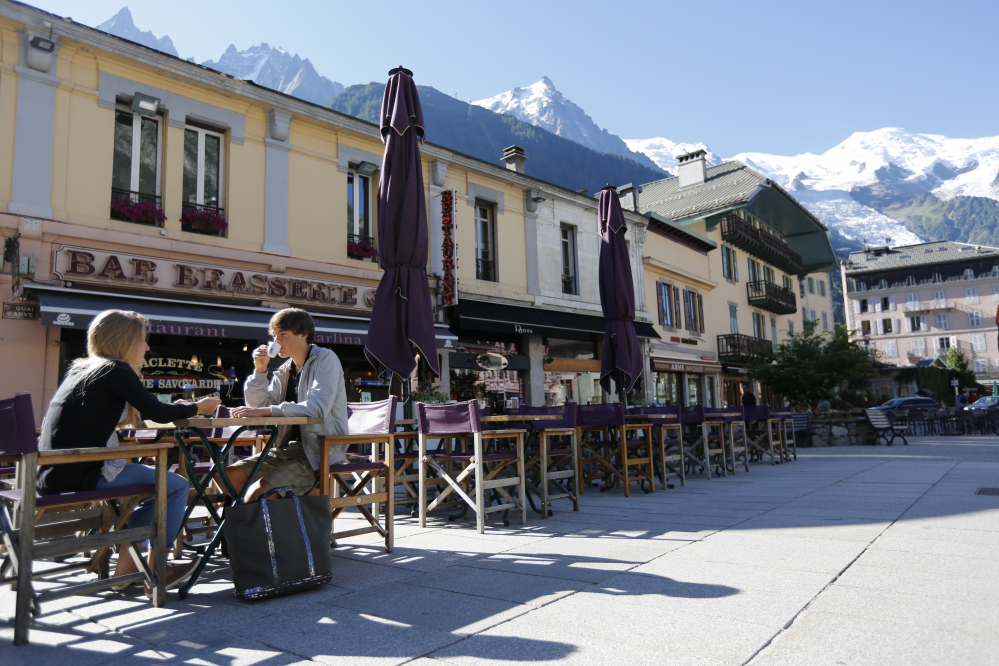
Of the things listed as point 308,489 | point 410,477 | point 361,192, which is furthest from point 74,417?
point 361,192

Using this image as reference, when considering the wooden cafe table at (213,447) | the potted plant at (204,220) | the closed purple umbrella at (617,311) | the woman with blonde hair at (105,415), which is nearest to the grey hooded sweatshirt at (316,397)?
the wooden cafe table at (213,447)

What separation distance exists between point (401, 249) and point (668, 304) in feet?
56.4

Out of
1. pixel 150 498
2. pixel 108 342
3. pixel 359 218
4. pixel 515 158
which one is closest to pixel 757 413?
pixel 359 218

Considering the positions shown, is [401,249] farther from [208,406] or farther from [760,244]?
[760,244]

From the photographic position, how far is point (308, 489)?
3645 mm

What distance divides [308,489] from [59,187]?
7948mm

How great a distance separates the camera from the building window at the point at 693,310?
23500mm

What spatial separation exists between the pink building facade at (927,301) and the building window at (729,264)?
41.8 meters

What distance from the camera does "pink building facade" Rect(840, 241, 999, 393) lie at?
198ft

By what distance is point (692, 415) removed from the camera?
27.8 feet

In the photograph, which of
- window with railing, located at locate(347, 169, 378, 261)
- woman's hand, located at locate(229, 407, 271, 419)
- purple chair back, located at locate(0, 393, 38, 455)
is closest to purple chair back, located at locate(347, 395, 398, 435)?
woman's hand, located at locate(229, 407, 271, 419)

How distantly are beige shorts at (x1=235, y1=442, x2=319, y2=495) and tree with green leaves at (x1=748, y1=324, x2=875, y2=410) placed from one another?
2088 cm

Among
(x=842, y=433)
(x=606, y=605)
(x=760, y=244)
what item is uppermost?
(x=760, y=244)

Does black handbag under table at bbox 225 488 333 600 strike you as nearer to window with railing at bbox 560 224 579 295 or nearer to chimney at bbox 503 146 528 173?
window with railing at bbox 560 224 579 295
